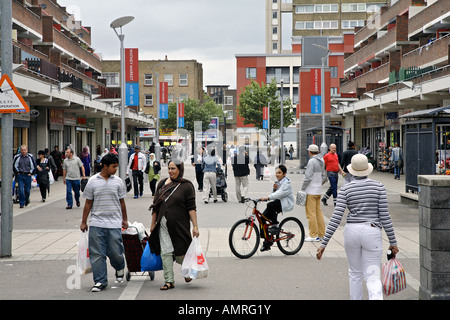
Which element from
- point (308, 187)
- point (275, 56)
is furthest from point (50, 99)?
point (275, 56)

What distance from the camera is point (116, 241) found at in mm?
7316

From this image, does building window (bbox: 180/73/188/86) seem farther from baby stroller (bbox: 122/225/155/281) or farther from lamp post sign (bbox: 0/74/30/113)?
baby stroller (bbox: 122/225/155/281)

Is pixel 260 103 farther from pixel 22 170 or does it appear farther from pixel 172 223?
pixel 172 223

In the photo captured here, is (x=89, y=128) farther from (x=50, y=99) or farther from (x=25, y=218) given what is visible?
(x=25, y=218)

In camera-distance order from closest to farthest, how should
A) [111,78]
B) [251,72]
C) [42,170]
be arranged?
[42,170] < [111,78] < [251,72]

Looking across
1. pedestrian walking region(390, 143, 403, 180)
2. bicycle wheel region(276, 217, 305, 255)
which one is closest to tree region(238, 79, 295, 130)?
pedestrian walking region(390, 143, 403, 180)

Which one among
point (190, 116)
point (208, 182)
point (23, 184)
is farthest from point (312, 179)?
point (190, 116)

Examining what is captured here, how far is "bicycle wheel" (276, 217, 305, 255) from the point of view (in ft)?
31.8

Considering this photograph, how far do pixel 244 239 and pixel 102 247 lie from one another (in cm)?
275

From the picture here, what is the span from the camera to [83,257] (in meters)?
7.32

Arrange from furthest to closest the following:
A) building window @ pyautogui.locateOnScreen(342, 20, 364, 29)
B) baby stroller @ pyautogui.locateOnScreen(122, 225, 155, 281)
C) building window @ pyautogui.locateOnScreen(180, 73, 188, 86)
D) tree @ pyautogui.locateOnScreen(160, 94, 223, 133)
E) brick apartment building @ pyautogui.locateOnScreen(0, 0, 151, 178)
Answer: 1. building window @ pyautogui.locateOnScreen(342, 20, 364, 29)
2. building window @ pyautogui.locateOnScreen(180, 73, 188, 86)
3. tree @ pyautogui.locateOnScreen(160, 94, 223, 133)
4. brick apartment building @ pyautogui.locateOnScreen(0, 0, 151, 178)
5. baby stroller @ pyautogui.locateOnScreen(122, 225, 155, 281)

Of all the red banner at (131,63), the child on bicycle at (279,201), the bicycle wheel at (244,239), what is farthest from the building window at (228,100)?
the bicycle wheel at (244,239)

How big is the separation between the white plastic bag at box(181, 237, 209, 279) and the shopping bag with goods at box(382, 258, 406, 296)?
2.22 meters
